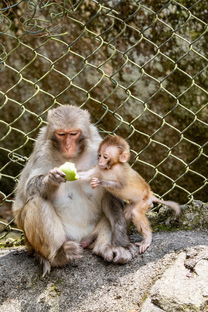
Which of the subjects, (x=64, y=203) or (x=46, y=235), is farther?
(x=64, y=203)

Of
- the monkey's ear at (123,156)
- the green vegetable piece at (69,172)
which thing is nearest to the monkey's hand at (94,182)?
the green vegetable piece at (69,172)

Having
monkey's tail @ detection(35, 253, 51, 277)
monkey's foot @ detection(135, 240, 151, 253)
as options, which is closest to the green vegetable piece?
monkey's tail @ detection(35, 253, 51, 277)

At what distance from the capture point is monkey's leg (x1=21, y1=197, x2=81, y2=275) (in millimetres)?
5203

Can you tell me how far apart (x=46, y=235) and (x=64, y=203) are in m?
0.36

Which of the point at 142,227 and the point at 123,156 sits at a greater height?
the point at 123,156

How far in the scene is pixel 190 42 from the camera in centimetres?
720

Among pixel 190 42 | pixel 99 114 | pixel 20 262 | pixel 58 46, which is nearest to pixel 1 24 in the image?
pixel 58 46

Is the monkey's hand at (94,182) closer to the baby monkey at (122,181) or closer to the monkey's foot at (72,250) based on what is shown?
the baby monkey at (122,181)

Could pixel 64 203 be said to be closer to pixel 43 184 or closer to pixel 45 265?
pixel 43 184

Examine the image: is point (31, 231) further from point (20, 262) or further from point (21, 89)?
point (21, 89)

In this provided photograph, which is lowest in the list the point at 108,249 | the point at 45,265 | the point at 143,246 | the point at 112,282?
the point at 45,265

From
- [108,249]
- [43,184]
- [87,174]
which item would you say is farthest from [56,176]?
[108,249]

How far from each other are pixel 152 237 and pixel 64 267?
77cm

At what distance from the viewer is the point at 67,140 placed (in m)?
5.31
